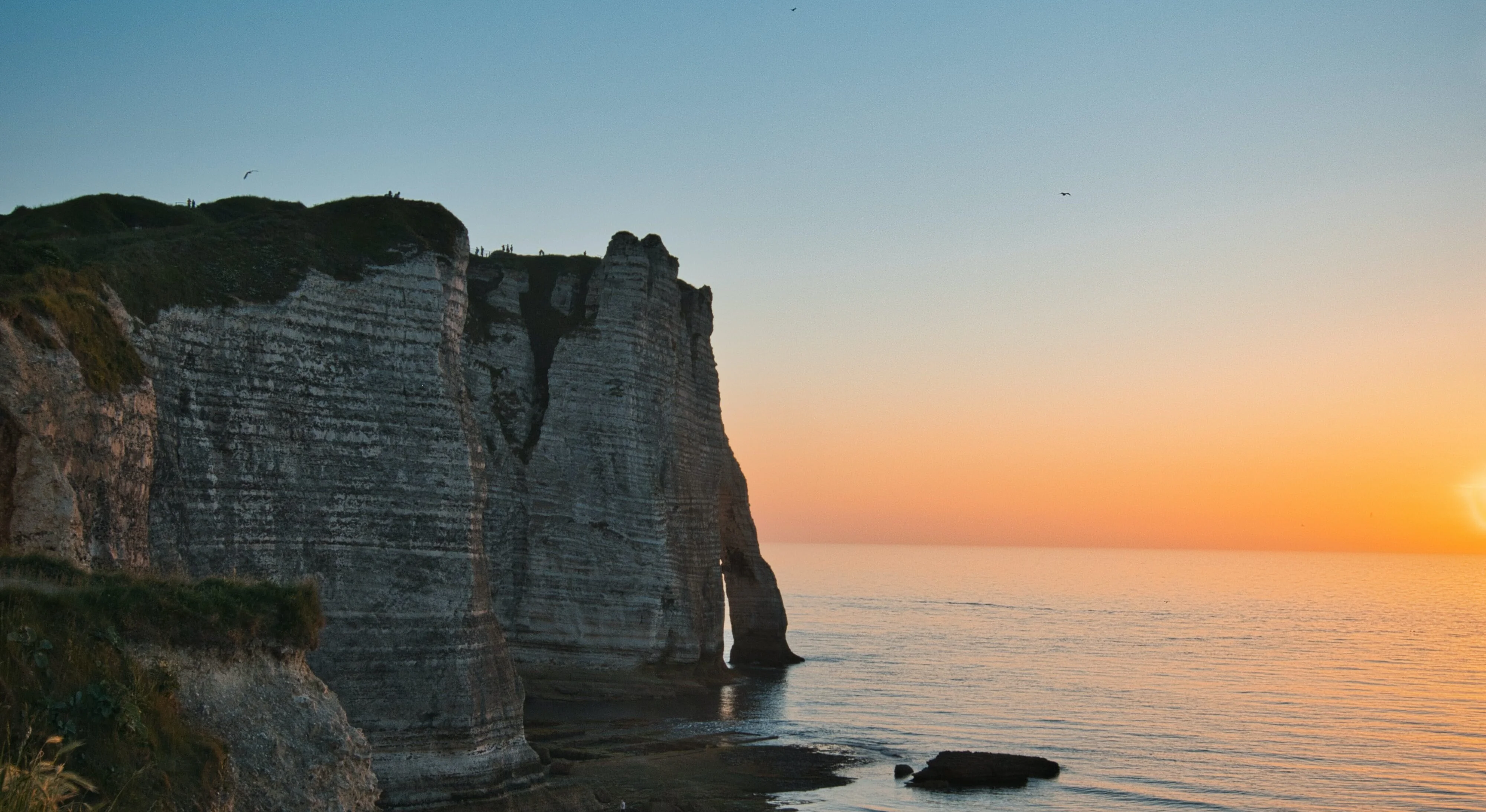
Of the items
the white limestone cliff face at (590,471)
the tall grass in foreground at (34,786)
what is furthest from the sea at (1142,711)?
the tall grass in foreground at (34,786)

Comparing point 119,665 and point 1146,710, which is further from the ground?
point 119,665

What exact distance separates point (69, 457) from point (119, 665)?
8.56 meters

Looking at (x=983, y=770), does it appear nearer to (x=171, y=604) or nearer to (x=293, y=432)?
(x=293, y=432)

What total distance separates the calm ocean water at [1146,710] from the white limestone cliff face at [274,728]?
18.8 metres

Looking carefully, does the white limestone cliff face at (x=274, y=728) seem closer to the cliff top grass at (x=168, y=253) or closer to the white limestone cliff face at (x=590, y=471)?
the cliff top grass at (x=168, y=253)

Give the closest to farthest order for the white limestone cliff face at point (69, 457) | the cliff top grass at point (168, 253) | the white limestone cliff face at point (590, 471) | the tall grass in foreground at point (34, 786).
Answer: the tall grass in foreground at point (34, 786), the white limestone cliff face at point (69, 457), the cliff top grass at point (168, 253), the white limestone cliff face at point (590, 471)

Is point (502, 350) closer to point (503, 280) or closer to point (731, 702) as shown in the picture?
point (503, 280)

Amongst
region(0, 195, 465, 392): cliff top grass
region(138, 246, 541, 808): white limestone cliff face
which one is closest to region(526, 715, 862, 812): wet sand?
Result: region(138, 246, 541, 808): white limestone cliff face

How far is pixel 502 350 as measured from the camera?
1962 inches

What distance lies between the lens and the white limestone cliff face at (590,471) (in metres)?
48.1

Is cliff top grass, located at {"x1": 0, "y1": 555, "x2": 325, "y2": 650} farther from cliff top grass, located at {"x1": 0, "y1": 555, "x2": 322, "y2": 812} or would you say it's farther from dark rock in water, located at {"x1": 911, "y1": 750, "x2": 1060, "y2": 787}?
dark rock in water, located at {"x1": 911, "y1": 750, "x2": 1060, "y2": 787}

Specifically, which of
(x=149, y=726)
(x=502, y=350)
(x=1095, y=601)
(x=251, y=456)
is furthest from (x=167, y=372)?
(x=1095, y=601)

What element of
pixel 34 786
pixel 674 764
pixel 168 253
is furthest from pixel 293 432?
pixel 34 786

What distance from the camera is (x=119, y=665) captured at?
14.3m
